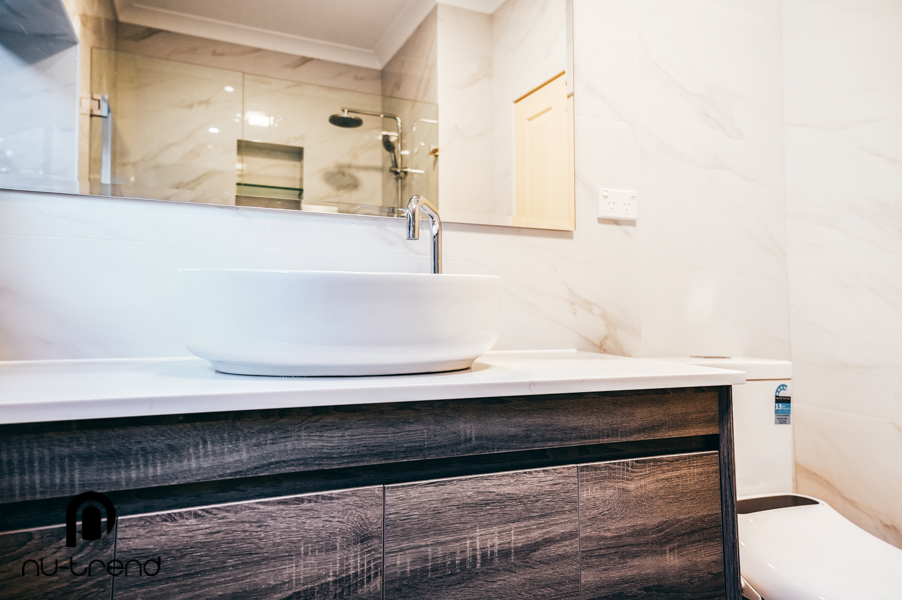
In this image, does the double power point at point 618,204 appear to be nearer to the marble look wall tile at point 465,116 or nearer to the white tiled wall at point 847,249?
the marble look wall tile at point 465,116

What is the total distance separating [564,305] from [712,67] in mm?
866

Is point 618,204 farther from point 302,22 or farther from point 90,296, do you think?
point 90,296

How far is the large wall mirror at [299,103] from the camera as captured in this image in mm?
952

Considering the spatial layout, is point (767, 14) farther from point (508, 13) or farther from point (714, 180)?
point (508, 13)

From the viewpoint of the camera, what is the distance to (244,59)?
1.07 meters

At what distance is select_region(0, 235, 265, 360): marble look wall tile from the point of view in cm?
93

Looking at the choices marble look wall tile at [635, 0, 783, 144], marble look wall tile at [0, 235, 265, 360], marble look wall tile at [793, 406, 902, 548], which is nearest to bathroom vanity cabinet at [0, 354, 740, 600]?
marble look wall tile at [0, 235, 265, 360]

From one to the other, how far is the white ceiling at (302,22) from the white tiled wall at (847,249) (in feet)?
3.80

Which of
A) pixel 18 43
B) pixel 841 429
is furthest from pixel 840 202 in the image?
pixel 18 43

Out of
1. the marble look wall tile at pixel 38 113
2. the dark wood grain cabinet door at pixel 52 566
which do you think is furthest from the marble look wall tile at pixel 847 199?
the marble look wall tile at pixel 38 113

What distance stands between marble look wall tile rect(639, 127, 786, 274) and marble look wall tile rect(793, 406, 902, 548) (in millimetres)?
470

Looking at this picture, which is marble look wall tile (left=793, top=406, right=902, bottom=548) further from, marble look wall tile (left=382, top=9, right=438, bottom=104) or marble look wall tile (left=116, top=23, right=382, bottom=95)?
marble look wall tile (left=116, top=23, right=382, bottom=95)

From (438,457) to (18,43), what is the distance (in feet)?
3.39

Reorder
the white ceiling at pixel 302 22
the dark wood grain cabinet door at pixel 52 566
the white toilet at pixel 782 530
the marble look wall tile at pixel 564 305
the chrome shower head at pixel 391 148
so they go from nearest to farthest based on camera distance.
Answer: the dark wood grain cabinet door at pixel 52 566
the white toilet at pixel 782 530
the white ceiling at pixel 302 22
the chrome shower head at pixel 391 148
the marble look wall tile at pixel 564 305
